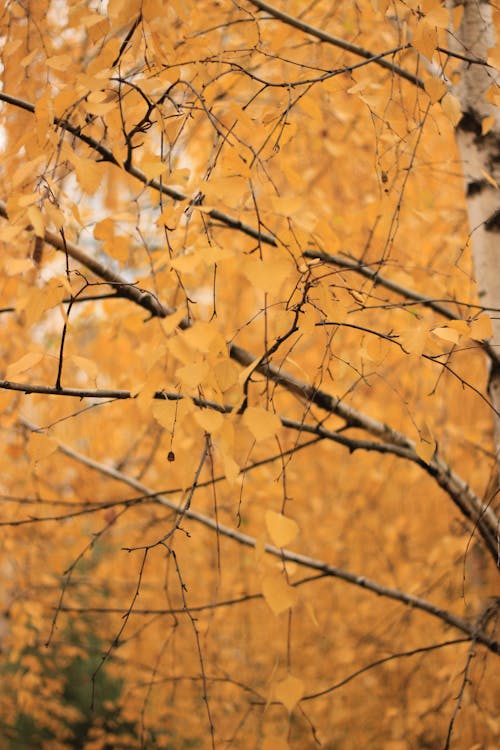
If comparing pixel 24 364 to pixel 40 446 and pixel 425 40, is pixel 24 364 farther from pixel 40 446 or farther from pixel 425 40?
pixel 425 40

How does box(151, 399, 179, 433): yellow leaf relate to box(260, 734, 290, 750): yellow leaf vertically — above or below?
above

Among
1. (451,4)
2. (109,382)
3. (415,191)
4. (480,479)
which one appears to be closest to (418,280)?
(415,191)

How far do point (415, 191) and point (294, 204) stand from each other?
1.05 meters

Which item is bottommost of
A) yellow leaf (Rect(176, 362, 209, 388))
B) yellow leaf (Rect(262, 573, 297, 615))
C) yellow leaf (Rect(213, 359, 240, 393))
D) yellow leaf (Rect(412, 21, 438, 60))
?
yellow leaf (Rect(262, 573, 297, 615))

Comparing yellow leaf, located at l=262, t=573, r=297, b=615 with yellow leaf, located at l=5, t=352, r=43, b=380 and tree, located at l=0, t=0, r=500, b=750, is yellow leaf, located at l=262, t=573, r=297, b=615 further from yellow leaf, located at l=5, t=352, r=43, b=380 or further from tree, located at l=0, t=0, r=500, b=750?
yellow leaf, located at l=5, t=352, r=43, b=380

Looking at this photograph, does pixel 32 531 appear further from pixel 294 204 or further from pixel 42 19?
pixel 294 204

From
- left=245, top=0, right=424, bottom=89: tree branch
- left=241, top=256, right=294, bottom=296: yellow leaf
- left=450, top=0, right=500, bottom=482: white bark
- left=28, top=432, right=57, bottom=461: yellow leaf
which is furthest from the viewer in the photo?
left=450, top=0, right=500, bottom=482: white bark

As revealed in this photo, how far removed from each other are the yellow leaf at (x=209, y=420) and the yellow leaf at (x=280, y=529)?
0.42ft

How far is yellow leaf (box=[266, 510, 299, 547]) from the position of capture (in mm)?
790

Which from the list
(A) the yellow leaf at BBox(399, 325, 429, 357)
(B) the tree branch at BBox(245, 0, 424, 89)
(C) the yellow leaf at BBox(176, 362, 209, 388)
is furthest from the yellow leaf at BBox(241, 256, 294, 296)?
(B) the tree branch at BBox(245, 0, 424, 89)

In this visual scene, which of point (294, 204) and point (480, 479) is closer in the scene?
point (294, 204)

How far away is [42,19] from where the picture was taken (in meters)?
1.35

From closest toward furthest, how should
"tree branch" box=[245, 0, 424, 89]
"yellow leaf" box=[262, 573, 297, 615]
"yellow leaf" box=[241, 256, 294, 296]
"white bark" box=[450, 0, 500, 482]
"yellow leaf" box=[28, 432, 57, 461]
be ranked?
"yellow leaf" box=[241, 256, 294, 296]
"yellow leaf" box=[262, 573, 297, 615]
"yellow leaf" box=[28, 432, 57, 461]
"tree branch" box=[245, 0, 424, 89]
"white bark" box=[450, 0, 500, 482]

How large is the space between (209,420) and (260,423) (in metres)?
0.07
